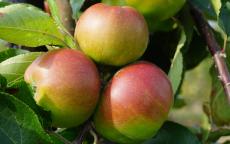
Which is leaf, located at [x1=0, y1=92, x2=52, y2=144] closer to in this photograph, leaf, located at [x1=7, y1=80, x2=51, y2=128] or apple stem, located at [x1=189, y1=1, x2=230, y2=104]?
leaf, located at [x1=7, y1=80, x2=51, y2=128]

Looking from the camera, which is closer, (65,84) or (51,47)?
(65,84)

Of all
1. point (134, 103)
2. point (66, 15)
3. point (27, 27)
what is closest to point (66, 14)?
point (66, 15)

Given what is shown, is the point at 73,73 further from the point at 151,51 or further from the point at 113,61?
the point at 151,51

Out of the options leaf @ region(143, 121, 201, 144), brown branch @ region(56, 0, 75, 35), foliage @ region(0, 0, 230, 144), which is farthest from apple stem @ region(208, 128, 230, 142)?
brown branch @ region(56, 0, 75, 35)

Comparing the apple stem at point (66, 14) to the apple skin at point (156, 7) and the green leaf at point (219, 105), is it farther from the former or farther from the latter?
the green leaf at point (219, 105)

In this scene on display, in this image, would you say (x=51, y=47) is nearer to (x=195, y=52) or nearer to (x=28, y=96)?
(x=28, y=96)
